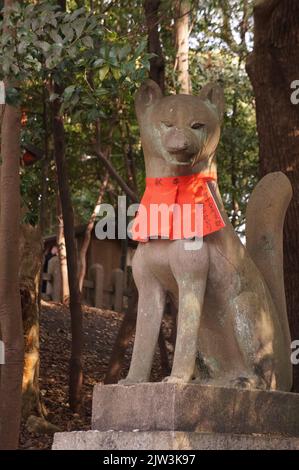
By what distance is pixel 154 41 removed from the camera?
468 inches

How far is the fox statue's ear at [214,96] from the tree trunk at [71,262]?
18.9 ft

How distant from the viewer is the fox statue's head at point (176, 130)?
6004 millimetres

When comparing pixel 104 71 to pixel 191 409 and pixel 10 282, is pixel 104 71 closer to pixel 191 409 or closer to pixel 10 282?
pixel 10 282

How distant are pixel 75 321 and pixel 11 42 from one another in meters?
5.96

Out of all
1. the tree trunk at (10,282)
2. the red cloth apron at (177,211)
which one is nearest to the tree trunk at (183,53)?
the tree trunk at (10,282)

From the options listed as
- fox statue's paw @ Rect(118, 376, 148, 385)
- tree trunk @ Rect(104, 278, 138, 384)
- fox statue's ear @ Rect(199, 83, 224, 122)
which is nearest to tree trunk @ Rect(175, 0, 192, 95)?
tree trunk @ Rect(104, 278, 138, 384)

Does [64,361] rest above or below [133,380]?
below

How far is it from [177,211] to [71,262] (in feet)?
21.6

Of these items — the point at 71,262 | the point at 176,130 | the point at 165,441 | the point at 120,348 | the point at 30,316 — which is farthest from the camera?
the point at 71,262

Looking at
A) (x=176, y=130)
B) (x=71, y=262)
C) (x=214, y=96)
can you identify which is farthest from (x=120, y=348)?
(x=176, y=130)

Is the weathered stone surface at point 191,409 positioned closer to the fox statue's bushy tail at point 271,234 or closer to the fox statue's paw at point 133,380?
the fox statue's paw at point 133,380

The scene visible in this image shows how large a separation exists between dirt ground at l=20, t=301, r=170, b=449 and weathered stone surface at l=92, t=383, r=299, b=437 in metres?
4.87

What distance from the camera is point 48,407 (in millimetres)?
12672
